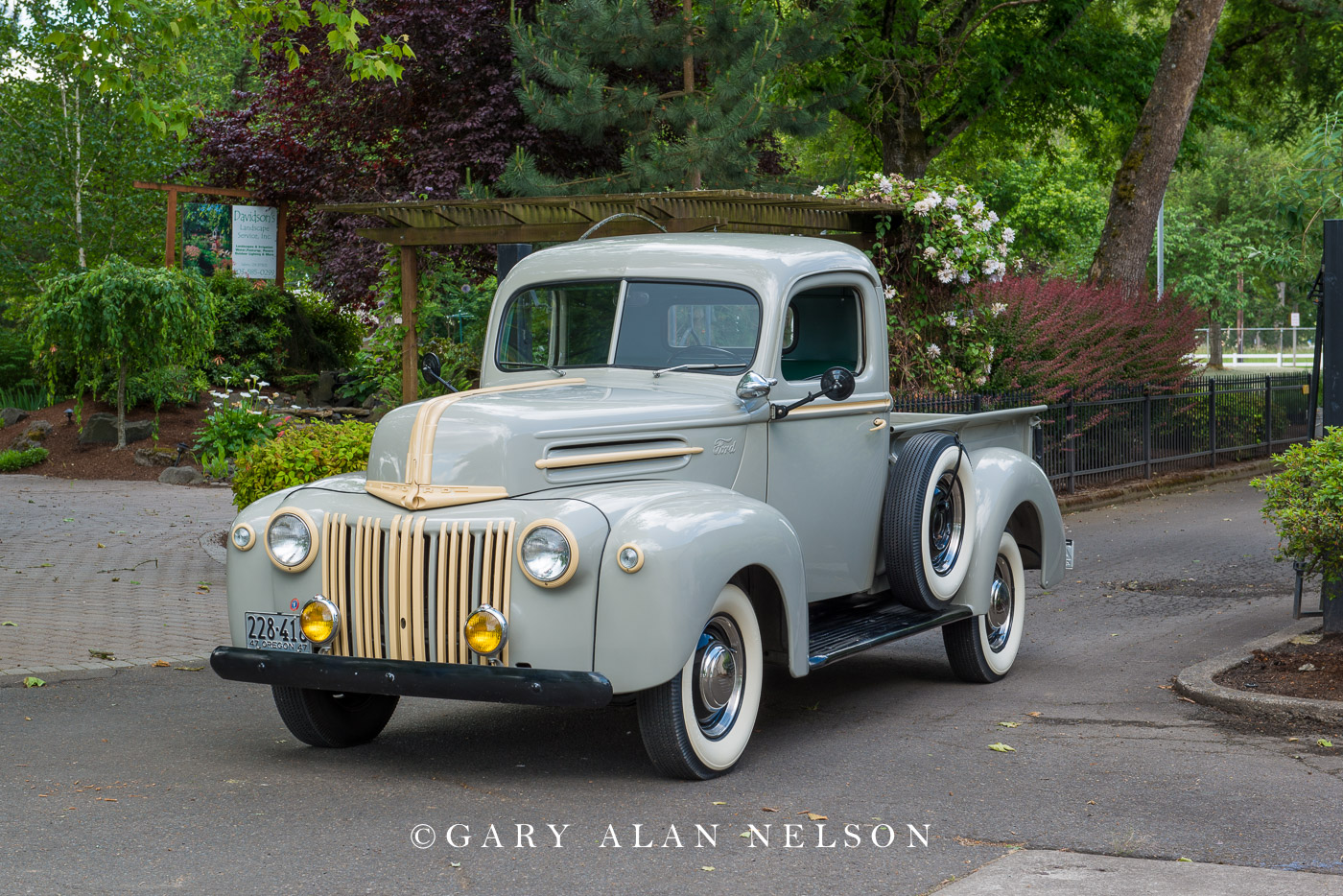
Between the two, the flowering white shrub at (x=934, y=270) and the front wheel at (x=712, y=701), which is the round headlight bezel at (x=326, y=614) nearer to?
the front wheel at (x=712, y=701)

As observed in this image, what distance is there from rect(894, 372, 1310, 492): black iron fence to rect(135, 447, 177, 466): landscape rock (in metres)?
9.71

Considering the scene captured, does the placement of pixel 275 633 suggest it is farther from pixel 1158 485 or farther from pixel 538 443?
pixel 1158 485

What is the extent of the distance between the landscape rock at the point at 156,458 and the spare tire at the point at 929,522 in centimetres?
1357

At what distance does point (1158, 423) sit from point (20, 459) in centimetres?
1495

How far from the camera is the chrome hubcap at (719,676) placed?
5.52 meters

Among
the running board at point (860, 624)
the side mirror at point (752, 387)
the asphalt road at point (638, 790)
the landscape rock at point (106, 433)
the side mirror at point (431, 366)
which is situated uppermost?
the side mirror at point (431, 366)

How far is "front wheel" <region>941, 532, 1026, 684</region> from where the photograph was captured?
7441 mm

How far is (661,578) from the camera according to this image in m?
5.12

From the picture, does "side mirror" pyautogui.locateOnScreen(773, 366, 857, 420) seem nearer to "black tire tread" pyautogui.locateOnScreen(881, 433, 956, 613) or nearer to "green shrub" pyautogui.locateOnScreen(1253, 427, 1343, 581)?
"black tire tread" pyautogui.locateOnScreen(881, 433, 956, 613)

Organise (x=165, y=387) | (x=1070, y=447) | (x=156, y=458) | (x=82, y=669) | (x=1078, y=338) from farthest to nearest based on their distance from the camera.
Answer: (x=165, y=387), (x=156, y=458), (x=1078, y=338), (x=1070, y=447), (x=82, y=669)

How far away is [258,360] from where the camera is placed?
2236 centimetres

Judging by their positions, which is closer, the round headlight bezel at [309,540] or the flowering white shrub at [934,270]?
the round headlight bezel at [309,540]

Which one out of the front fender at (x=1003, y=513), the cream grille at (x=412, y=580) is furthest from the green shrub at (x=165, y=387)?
the cream grille at (x=412, y=580)

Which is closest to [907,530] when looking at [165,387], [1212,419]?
[1212,419]
